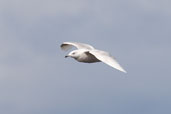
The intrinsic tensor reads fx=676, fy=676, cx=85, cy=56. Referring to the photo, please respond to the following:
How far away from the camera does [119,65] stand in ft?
113

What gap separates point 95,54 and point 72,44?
561 cm

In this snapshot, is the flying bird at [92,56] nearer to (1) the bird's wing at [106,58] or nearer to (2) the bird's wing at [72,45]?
(1) the bird's wing at [106,58]

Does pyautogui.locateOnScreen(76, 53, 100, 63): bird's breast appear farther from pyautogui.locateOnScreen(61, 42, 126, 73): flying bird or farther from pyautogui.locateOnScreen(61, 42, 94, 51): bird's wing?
pyautogui.locateOnScreen(61, 42, 94, 51): bird's wing

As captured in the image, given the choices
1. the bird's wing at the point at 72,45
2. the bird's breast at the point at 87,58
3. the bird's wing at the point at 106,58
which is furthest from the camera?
the bird's wing at the point at 72,45

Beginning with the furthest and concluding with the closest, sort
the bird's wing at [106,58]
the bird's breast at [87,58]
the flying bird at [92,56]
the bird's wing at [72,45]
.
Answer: the bird's wing at [72,45] < the bird's breast at [87,58] < the flying bird at [92,56] < the bird's wing at [106,58]

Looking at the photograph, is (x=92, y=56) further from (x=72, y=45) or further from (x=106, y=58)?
(x=72, y=45)

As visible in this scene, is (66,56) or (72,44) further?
(72,44)

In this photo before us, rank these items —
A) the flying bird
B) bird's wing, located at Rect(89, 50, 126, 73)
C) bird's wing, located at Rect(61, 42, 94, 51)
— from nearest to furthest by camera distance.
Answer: bird's wing, located at Rect(89, 50, 126, 73) → the flying bird → bird's wing, located at Rect(61, 42, 94, 51)

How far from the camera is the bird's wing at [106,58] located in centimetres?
3440

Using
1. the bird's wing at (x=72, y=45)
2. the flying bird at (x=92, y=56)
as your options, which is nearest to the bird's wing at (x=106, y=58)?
the flying bird at (x=92, y=56)

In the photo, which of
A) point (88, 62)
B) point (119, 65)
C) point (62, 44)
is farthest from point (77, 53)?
point (62, 44)

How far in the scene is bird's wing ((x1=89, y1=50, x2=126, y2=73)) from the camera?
3440cm

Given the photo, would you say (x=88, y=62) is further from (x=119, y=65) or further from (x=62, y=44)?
(x=62, y=44)

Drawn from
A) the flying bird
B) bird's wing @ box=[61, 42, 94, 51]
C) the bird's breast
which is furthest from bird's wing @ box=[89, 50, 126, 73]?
bird's wing @ box=[61, 42, 94, 51]
